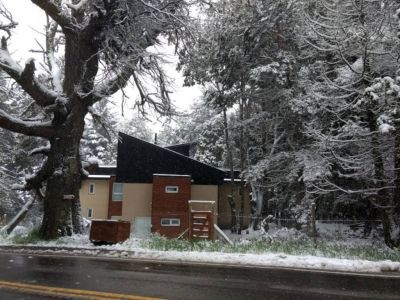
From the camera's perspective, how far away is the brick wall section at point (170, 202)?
31.6m

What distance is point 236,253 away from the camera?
11.5m

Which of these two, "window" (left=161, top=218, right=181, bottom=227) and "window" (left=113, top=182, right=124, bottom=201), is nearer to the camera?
"window" (left=161, top=218, right=181, bottom=227)

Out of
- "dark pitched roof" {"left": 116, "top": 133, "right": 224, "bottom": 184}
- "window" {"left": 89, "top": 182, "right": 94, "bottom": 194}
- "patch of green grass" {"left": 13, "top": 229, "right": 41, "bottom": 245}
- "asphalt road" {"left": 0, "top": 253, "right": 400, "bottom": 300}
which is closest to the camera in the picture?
"asphalt road" {"left": 0, "top": 253, "right": 400, "bottom": 300}

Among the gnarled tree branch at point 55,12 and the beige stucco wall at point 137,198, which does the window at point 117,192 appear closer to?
the beige stucco wall at point 137,198

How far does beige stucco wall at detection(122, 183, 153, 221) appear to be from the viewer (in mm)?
33438

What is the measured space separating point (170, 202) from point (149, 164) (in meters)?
3.52

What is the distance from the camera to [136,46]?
15766 mm

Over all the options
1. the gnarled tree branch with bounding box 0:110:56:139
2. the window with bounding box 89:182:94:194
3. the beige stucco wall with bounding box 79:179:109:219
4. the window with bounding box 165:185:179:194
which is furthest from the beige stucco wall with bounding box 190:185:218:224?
the gnarled tree branch with bounding box 0:110:56:139

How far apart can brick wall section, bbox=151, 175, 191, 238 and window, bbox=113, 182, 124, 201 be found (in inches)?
174

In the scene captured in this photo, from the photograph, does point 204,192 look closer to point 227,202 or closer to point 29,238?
point 227,202

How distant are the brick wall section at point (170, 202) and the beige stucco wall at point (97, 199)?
7211mm

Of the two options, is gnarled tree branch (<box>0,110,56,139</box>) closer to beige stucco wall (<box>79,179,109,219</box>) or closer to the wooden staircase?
the wooden staircase

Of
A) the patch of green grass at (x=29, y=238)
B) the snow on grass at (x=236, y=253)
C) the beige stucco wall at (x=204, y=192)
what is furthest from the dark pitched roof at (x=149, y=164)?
the snow on grass at (x=236, y=253)

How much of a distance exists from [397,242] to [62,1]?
15.4m
